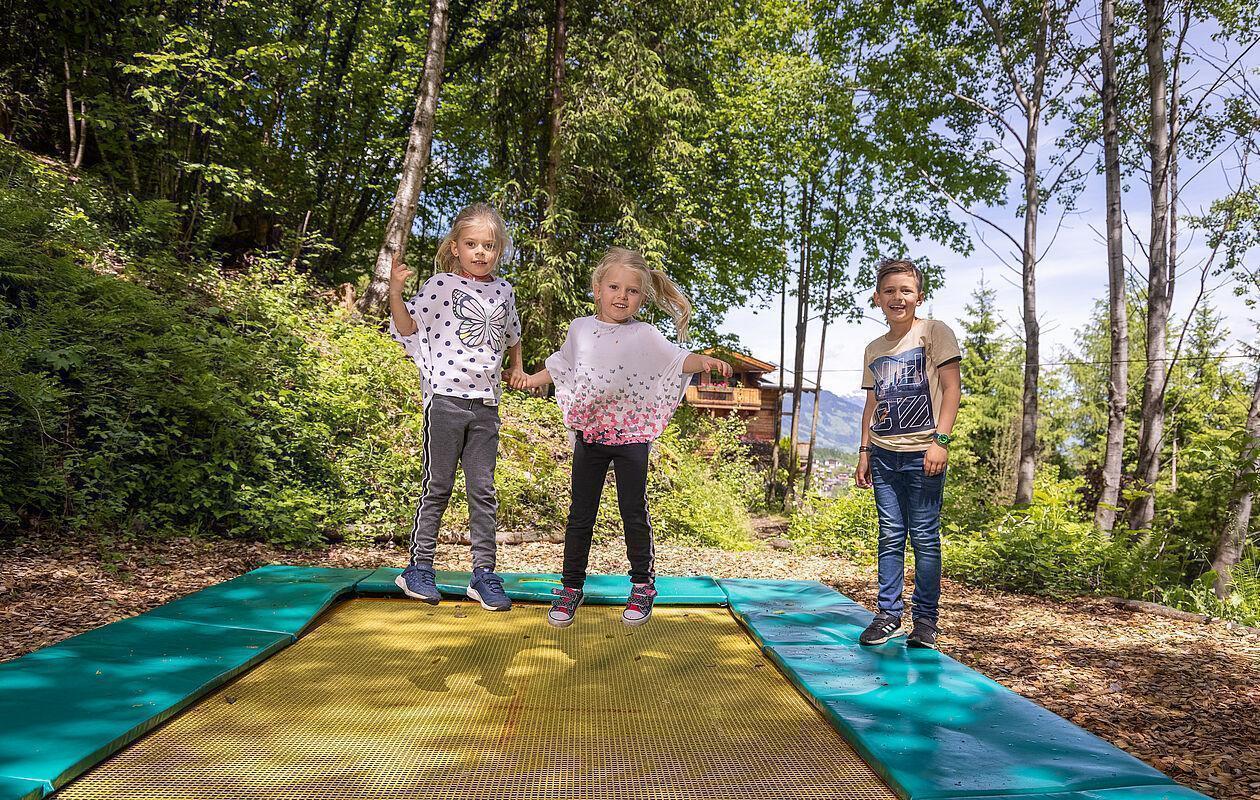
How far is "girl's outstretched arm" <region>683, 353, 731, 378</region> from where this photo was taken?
7.28ft

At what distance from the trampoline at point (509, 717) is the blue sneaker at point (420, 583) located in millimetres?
189

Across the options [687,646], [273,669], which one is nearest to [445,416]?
[273,669]

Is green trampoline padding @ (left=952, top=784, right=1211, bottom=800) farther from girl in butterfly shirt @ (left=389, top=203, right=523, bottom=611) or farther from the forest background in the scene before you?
the forest background

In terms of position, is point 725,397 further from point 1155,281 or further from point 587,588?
point 587,588

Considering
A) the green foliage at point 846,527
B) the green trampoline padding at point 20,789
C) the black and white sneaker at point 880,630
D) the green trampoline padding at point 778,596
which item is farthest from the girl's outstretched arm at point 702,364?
the green foliage at point 846,527

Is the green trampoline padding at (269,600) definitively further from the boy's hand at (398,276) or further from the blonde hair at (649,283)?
the blonde hair at (649,283)

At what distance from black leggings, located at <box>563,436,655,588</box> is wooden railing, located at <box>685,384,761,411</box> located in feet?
48.6

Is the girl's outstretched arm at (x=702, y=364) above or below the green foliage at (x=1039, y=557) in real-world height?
above

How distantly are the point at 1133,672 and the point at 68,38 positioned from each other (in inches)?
359

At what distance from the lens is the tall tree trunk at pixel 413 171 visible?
266 inches

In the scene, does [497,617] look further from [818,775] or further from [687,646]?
[818,775]

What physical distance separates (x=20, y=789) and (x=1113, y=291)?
25.9 ft

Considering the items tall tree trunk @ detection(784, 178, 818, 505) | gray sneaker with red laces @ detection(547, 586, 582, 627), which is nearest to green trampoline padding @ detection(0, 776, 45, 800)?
gray sneaker with red laces @ detection(547, 586, 582, 627)

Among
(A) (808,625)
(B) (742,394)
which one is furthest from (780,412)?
(A) (808,625)
